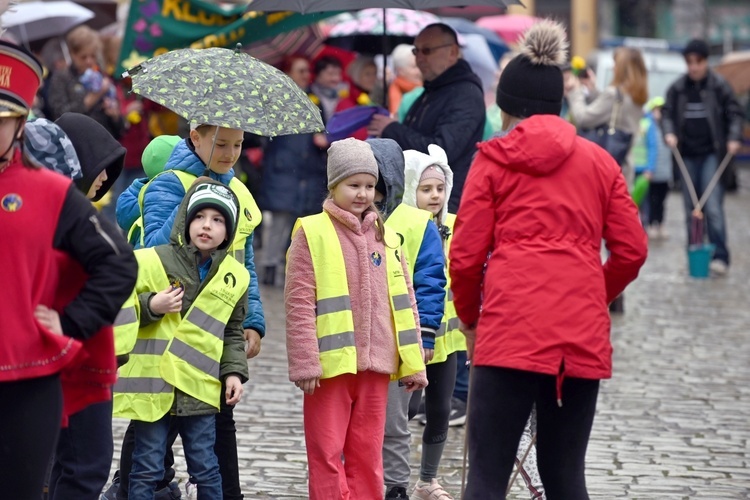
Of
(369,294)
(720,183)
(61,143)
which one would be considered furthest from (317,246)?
(720,183)

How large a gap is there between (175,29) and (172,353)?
7.80 meters

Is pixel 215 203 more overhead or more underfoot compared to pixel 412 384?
more overhead

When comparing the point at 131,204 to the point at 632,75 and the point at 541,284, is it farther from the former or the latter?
the point at 632,75

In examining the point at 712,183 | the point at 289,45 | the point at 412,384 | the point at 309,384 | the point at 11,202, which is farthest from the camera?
the point at 712,183

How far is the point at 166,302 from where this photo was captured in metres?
5.03

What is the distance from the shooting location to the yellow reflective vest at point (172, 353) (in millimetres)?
5113

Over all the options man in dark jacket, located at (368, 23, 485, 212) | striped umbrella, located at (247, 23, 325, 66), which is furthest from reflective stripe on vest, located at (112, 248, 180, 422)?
striped umbrella, located at (247, 23, 325, 66)

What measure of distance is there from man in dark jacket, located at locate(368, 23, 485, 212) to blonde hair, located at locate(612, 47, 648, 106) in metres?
4.65

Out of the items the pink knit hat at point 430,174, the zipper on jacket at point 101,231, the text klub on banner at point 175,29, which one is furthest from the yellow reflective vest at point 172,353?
the text klub on banner at point 175,29

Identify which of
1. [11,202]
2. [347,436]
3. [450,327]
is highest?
[11,202]

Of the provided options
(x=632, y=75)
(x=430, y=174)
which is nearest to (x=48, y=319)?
(x=430, y=174)

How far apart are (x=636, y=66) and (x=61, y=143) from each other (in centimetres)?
873

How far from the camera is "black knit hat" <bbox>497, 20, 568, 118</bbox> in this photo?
4.88m

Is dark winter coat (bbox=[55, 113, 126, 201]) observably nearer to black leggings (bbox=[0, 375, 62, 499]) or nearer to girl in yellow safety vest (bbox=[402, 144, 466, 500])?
black leggings (bbox=[0, 375, 62, 499])
